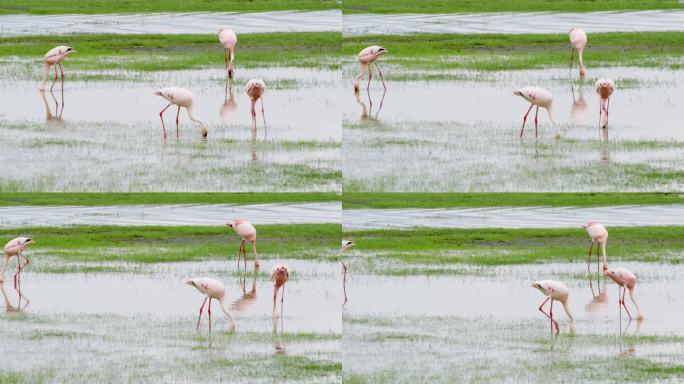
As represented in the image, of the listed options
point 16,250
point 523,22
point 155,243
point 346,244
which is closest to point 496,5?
point 523,22

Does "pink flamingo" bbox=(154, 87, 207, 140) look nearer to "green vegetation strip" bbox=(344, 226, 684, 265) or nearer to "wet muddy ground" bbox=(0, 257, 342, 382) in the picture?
"wet muddy ground" bbox=(0, 257, 342, 382)

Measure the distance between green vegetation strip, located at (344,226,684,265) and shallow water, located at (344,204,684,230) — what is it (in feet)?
0.28

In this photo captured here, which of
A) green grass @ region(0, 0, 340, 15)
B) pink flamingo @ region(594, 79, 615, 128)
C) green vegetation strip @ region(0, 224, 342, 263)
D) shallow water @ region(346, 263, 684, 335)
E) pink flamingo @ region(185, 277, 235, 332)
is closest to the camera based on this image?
shallow water @ region(346, 263, 684, 335)

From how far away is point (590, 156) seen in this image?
54.2 ft

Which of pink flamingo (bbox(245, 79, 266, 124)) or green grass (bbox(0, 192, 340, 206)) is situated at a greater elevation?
pink flamingo (bbox(245, 79, 266, 124))

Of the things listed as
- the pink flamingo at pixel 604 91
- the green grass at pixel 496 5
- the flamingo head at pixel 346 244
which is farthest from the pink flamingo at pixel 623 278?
the green grass at pixel 496 5

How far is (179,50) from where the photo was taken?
815 inches

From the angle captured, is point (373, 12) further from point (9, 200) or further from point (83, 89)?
point (9, 200)

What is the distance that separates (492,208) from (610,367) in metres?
3.45

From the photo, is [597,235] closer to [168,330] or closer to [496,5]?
[168,330]

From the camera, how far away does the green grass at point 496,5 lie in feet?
65.2

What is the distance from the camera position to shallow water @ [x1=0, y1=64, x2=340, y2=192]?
53.5 ft

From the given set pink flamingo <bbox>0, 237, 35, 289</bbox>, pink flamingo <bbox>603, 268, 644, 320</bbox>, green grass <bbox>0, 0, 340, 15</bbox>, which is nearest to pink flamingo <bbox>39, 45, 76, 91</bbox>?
green grass <bbox>0, 0, 340, 15</bbox>

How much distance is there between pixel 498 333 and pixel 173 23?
8.02 m
